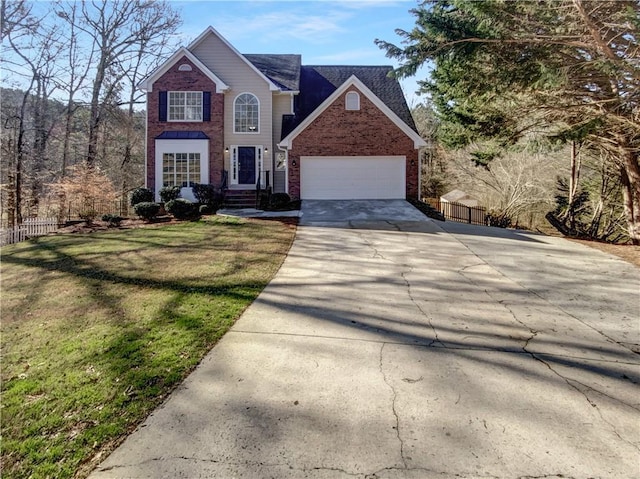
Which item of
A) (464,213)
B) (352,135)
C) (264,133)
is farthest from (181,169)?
(464,213)

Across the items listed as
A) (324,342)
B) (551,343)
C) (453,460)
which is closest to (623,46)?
(551,343)

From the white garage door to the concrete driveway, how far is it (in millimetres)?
10812

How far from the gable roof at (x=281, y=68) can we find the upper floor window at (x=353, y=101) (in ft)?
11.1

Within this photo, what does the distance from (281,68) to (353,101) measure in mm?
6057

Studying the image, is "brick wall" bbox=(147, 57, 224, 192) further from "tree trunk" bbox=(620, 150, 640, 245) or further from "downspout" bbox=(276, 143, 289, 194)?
"tree trunk" bbox=(620, 150, 640, 245)

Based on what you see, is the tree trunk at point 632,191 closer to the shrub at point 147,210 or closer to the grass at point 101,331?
the grass at point 101,331

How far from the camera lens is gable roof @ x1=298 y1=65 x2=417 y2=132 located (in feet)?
65.4

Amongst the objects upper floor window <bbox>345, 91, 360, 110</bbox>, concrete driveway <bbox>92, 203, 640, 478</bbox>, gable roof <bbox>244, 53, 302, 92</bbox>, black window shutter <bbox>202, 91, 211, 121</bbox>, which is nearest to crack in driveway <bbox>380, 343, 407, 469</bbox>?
concrete driveway <bbox>92, 203, 640, 478</bbox>

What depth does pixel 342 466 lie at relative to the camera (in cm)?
256

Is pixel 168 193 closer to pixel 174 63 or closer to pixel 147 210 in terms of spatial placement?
pixel 147 210

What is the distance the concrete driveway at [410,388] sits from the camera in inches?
104

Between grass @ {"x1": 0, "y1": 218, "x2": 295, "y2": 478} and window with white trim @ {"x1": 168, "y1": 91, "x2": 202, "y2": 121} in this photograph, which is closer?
grass @ {"x1": 0, "y1": 218, "x2": 295, "y2": 478}

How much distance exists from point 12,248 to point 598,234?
2088 cm

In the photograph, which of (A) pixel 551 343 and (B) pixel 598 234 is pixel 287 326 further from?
(B) pixel 598 234
